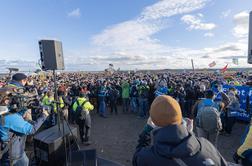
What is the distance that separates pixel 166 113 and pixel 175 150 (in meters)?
0.35

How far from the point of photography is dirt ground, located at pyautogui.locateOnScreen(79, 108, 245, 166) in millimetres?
6403

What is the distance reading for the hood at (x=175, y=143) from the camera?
5.11 feet

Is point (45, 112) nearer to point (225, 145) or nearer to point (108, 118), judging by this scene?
point (108, 118)

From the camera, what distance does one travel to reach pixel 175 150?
1.56 meters

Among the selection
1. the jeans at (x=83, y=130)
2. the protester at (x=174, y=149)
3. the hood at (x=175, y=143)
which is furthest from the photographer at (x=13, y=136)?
the jeans at (x=83, y=130)

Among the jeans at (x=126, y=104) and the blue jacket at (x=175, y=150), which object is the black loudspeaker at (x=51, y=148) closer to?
the blue jacket at (x=175, y=150)

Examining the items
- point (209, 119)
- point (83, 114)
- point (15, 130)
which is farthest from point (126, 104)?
point (15, 130)

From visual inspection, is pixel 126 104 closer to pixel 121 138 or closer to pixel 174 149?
pixel 121 138

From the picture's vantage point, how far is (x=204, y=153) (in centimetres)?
163

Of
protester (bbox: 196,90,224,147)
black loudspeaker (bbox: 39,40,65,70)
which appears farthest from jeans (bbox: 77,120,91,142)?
protester (bbox: 196,90,224,147)

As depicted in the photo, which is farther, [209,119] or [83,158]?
[209,119]

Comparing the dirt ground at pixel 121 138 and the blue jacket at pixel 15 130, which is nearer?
the blue jacket at pixel 15 130

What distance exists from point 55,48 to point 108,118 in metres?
7.27

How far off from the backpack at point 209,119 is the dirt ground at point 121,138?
1833 mm
